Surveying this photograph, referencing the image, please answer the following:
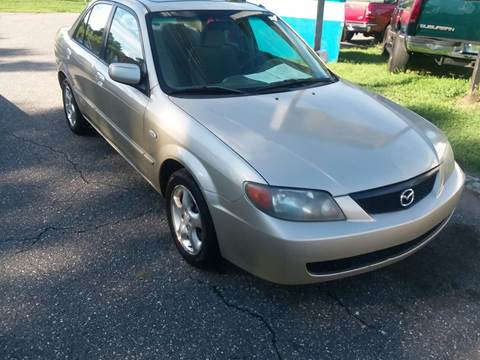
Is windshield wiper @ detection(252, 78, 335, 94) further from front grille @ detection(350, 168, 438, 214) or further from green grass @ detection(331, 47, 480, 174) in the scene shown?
green grass @ detection(331, 47, 480, 174)

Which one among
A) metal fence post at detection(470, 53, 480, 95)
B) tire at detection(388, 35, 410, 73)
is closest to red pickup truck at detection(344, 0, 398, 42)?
tire at detection(388, 35, 410, 73)

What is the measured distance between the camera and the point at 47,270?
10.2 ft

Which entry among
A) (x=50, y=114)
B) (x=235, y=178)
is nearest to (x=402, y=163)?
(x=235, y=178)

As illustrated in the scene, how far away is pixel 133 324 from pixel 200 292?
462mm

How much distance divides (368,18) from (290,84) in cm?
1047

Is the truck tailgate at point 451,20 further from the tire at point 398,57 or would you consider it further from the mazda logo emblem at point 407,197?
the mazda logo emblem at point 407,197

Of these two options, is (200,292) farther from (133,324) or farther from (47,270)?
(47,270)

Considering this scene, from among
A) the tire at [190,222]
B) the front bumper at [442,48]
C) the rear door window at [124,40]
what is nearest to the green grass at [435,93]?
the front bumper at [442,48]

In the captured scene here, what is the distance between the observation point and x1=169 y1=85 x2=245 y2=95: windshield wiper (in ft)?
10.7

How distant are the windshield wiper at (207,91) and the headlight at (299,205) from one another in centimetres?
108

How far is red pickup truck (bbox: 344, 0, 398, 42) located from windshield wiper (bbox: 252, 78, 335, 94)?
1003 centimetres

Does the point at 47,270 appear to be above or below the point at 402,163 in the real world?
below

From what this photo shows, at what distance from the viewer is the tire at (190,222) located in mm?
2830

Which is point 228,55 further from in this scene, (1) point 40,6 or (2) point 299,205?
(1) point 40,6
